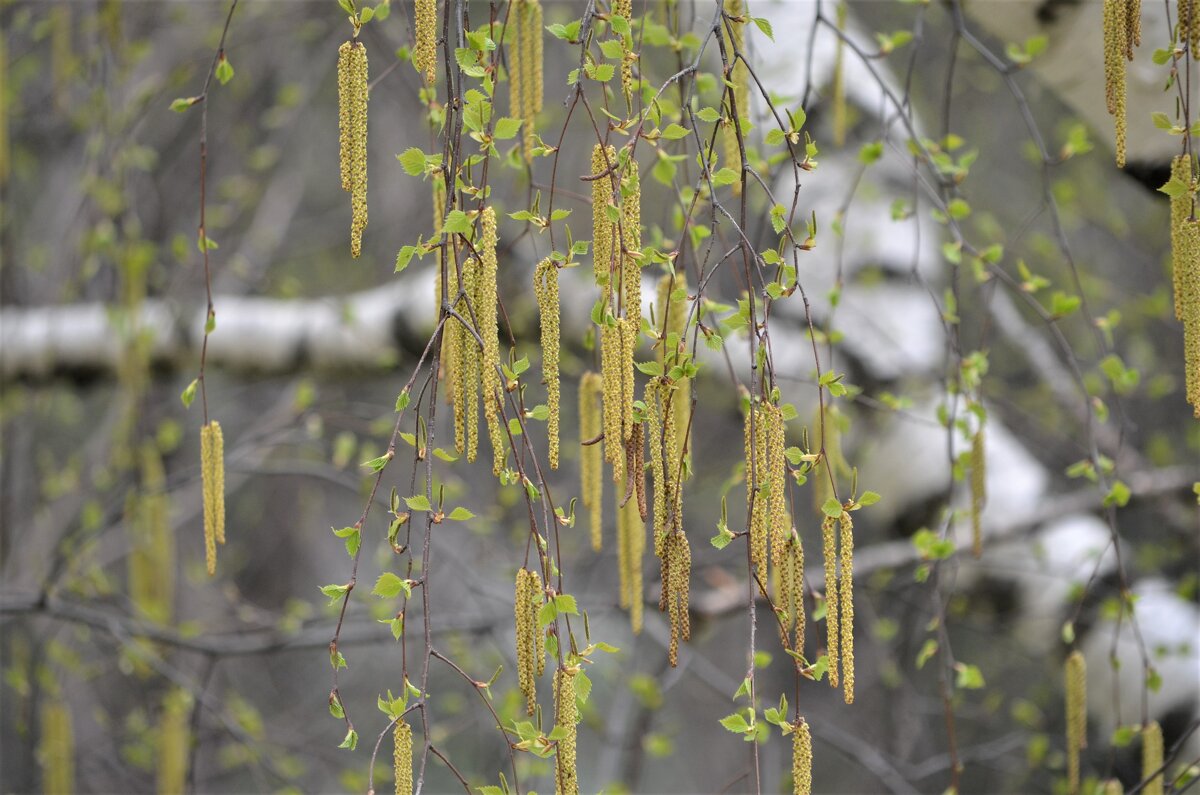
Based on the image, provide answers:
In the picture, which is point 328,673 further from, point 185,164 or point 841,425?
point 841,425

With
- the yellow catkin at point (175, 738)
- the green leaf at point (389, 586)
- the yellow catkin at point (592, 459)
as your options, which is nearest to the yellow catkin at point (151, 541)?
the yellow catkin at point (175, 738)

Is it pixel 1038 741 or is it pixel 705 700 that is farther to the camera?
pixel 705 700

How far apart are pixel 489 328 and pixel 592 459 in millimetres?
294

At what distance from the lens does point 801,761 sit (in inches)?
35.8

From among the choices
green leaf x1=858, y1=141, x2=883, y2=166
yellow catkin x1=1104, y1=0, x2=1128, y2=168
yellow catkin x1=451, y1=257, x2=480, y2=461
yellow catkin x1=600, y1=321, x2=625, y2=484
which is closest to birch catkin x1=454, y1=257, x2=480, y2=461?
yellow catkin x1=451, y1=257, x2=480, y2=461

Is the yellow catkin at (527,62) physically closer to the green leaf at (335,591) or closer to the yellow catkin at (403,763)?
the green leaf at (335,591)

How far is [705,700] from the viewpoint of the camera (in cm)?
537

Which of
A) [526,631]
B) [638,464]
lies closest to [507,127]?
[638,464]

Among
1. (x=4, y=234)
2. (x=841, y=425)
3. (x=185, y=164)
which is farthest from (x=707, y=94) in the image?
(x=185, y=164)

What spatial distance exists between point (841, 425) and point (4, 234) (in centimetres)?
281

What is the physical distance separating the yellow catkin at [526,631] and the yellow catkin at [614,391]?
114 millimetres

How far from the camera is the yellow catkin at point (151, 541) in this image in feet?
7.37

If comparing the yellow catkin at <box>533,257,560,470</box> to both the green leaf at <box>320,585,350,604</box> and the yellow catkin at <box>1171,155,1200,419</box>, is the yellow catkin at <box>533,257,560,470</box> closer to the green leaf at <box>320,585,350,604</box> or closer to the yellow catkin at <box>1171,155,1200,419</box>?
the green leaf at <box>320,585,350,604</box>

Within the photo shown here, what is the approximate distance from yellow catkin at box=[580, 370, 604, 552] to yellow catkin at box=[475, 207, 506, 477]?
16 centimetres
